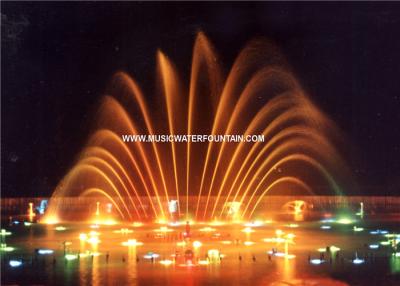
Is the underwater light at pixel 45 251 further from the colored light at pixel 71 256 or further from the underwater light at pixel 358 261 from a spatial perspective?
the underwater light at pixel 358 261

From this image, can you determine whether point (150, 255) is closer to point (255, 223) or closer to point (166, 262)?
point (166, 262)

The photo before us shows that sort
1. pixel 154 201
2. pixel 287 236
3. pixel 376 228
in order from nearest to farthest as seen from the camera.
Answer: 1. pixel 287 236
2. pixel 376 228
3. pixel 154 201

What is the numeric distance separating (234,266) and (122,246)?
341 inches

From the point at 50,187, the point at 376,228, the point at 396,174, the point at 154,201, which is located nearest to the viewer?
the point at 376,228

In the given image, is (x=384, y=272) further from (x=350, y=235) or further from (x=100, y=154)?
(x=100, y=154)

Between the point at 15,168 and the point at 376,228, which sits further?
the point at 15,168

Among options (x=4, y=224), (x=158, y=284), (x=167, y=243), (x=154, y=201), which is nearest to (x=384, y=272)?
(x=158, y=284)

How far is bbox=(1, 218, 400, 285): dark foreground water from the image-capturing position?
25.2 metres

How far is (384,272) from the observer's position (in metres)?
26.9

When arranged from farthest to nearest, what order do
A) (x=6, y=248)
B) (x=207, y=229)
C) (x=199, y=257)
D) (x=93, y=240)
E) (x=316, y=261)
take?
1. (x=207, y=229)
2. (x=93, y=240)
3. (x=6, y=248)
4. (x=199, y=257)
5. (x=316, y=261)

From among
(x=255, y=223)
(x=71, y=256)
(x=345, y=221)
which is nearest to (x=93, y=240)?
(x=71, y=256)

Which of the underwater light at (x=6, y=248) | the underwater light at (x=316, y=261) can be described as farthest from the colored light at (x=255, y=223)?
the underwater light at (x=6, y=248)

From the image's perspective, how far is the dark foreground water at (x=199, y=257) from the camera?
25.2 metres

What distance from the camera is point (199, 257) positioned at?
30141 mm
